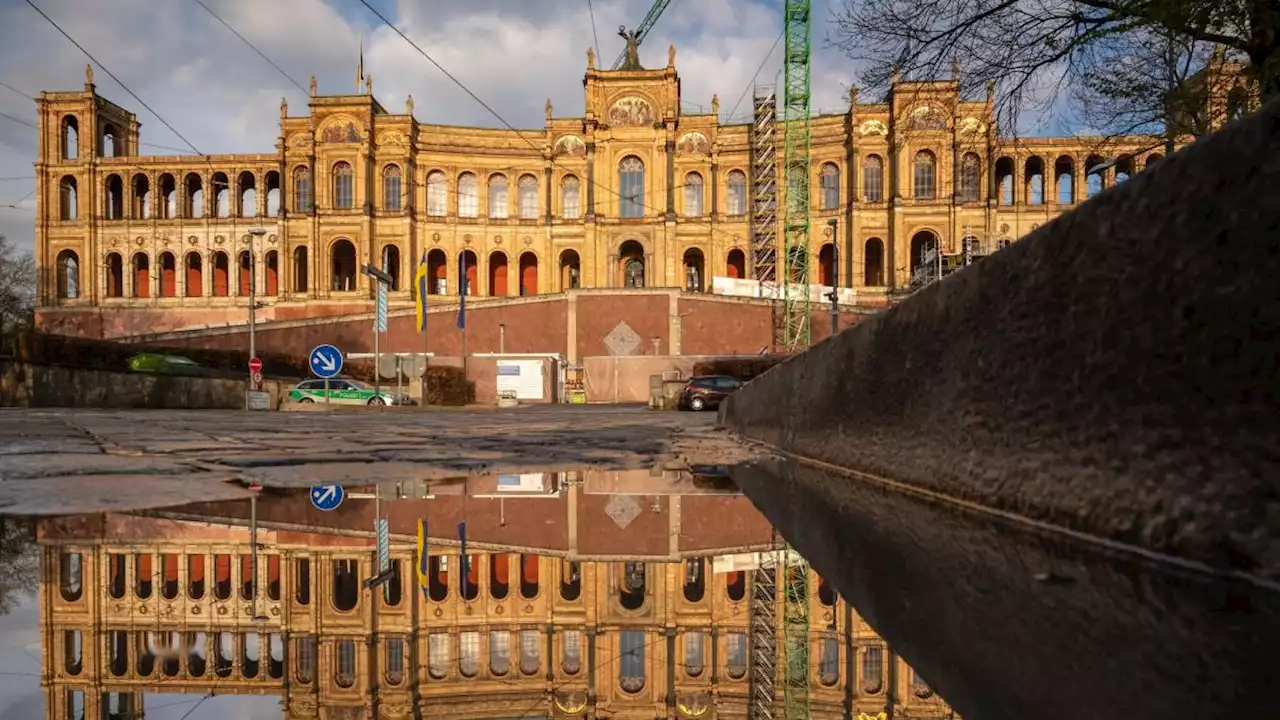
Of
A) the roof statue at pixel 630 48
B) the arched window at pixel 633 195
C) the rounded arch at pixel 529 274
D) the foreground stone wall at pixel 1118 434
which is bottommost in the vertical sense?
the foreground stone wall at pixel 1118 434

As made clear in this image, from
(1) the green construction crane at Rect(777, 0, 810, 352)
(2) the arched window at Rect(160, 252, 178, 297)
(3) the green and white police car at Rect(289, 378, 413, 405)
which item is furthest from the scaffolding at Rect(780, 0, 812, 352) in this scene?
(2) the arched window at Rect(160, 252, 178, 297)

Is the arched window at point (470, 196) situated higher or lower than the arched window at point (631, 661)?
higher

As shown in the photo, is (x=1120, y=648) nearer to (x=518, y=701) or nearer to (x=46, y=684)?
(x=518, y=701)

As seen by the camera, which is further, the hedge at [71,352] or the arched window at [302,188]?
the arched window at [302,188]

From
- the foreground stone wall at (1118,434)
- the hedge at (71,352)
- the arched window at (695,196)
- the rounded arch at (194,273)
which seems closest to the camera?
the foreground stone wall at (1118,434)

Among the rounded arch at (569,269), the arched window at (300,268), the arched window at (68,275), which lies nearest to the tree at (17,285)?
the arched window at (68,275)

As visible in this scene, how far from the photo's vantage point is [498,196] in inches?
1912

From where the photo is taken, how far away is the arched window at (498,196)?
48562 mm

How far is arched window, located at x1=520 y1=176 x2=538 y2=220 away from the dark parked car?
2892 centimetres

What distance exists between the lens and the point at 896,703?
111 centimetres

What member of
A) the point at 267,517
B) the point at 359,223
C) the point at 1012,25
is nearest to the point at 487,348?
the point at 359,223

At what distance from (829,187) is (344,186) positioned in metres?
27.2

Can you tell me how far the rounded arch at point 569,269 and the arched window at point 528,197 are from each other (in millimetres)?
2913

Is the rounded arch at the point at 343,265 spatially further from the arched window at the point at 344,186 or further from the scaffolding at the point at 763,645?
the scaffolding at the point at 763,645
